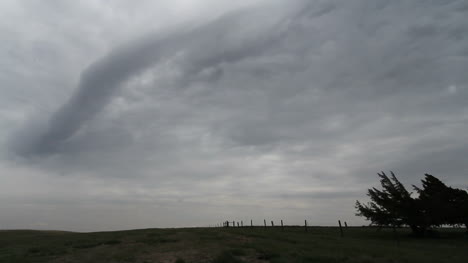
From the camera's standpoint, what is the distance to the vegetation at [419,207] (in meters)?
46.7

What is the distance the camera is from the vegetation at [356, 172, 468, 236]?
46.7 metres

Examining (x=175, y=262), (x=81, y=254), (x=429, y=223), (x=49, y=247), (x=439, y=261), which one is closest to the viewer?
(x=175, y=262)

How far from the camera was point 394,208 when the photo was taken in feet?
160

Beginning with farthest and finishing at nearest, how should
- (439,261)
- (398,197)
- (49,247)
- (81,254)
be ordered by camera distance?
(398,197) → (49,247) → (81,254) → (439,261)

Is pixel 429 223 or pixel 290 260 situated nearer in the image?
pixel 290 260

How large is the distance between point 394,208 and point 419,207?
351 centimetres

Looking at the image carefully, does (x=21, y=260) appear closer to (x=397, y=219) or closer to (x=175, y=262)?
(x=175, y=262)

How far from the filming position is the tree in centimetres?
4719

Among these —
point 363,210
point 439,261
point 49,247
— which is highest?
point 363,210

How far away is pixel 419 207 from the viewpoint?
158 ft

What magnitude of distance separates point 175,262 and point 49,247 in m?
15.0

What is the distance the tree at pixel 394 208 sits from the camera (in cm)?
4719

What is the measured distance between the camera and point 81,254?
2469 centimetres

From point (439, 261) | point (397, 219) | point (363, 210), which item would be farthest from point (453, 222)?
point (439, 261)
